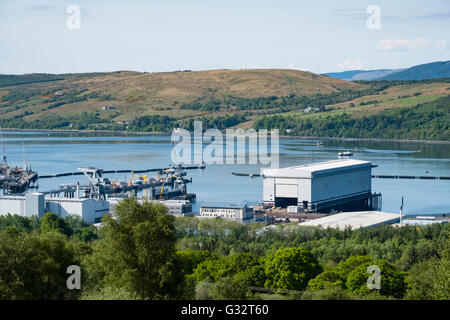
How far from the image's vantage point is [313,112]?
65.2 m

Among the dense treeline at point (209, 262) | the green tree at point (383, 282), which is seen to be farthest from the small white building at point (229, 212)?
the green tree at point (383, 282)

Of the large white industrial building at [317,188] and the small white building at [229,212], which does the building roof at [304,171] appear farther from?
the small white building at [229,212]

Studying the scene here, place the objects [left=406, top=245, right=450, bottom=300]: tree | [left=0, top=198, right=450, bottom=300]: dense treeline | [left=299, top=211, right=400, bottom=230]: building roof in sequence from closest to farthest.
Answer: [left=0, top=198, right=450, bottom=300]: dense treeline < [left=406, top=245, right=450, bottom=300]: tree < [left=299, top=211, right=400, bottom=230]: building roof

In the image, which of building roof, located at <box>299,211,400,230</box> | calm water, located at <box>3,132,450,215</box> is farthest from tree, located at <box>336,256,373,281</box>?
calm water, located at <box>3,132,450,215</box>

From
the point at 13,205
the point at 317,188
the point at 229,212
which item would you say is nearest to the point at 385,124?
the point at 317,188

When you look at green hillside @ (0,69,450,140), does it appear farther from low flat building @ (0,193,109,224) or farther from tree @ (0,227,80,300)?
tree @ (0,227,80,300)

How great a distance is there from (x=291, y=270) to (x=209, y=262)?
1.08 m

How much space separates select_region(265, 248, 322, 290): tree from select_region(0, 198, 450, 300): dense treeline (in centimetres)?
1

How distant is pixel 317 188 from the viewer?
22.3m

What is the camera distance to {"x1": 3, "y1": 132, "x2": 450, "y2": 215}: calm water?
25766 mm
